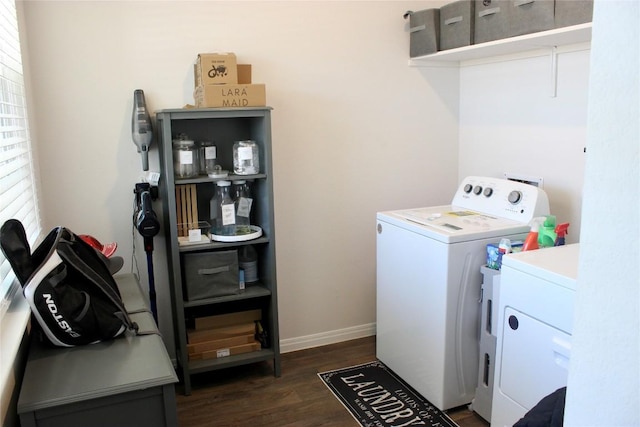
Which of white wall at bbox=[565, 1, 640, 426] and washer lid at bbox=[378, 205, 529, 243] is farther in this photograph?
washer lid at bbox=[378, 205, 529, 243]

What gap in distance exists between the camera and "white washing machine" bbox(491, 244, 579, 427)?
6.44ft

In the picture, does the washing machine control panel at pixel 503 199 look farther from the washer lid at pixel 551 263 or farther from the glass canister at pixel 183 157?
the glass canister at pixel 183 157

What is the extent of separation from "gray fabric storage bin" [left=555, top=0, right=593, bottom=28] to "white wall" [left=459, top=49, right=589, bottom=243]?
0.33 m

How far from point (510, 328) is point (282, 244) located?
144 centimetres

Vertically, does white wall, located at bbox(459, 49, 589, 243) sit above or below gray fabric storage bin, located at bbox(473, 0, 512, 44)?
below

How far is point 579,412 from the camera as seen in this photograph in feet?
2.80

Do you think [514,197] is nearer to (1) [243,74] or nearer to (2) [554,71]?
(2) [554,71]

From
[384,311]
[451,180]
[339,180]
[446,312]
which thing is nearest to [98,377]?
[446,312]

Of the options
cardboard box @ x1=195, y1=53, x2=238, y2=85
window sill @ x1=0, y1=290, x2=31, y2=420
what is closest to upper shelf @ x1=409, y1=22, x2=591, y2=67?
cardboard box @ x1=195, y1=53, x2=238, y2=85

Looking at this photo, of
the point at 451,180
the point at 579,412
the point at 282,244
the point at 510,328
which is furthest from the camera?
the point at 451,180

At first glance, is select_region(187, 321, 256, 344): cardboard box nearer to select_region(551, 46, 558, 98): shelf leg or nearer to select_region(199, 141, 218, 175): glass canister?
select_region(199, 141, 218, 175): glass canister

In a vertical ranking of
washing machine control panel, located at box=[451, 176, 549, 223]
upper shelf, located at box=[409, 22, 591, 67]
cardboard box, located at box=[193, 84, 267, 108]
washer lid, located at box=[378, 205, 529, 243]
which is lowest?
washer lid, located at box=[378, 205, 529, 243]

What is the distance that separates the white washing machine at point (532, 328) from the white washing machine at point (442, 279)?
29 cm

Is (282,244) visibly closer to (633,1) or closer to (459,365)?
(459,365)
